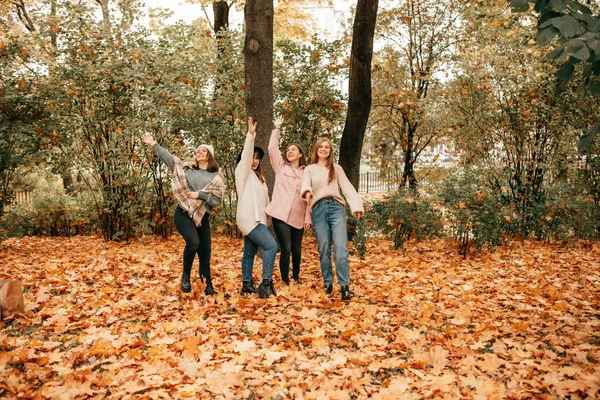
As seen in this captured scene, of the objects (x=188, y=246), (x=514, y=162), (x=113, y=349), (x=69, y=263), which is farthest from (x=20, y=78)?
(x=514, y=162)

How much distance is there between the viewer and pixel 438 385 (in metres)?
3.59

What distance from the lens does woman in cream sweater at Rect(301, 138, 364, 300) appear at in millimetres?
5871

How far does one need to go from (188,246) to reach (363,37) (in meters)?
5.26

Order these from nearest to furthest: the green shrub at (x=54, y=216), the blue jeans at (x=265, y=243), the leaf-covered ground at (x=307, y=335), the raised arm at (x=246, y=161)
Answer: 1. the leaf-covered ground at (x=307, y=335)
2. the raised arm at (x=246, y=161)
3. the blue jeans at (x=265, y=243)
4. the green shrub at (x=54, y=216)

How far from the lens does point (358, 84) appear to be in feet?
30.1

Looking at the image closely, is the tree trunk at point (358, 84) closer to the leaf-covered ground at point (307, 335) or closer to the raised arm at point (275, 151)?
the leaf-covered ground at point (307, 335)

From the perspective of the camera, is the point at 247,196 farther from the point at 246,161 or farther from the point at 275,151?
the point at 275,151

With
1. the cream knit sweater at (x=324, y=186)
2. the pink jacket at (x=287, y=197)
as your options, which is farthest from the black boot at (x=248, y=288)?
the cream knit sweater at (x=324, y=186)

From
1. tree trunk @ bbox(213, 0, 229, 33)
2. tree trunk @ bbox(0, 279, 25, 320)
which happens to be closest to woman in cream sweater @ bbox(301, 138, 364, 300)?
tree trunk @ bbox(0, 279, 25, 320)

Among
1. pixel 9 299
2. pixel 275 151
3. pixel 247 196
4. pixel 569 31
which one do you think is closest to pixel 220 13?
pixel 275 151

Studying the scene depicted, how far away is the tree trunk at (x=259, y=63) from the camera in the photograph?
7.73 meters

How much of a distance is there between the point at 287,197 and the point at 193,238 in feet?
4.14

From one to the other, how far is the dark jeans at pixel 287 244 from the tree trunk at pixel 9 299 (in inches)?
113

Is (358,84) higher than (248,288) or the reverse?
higher
